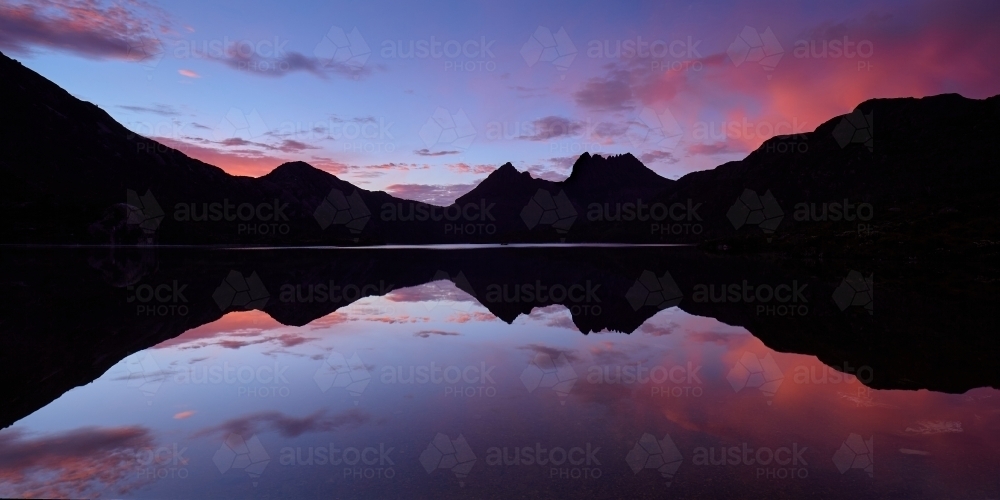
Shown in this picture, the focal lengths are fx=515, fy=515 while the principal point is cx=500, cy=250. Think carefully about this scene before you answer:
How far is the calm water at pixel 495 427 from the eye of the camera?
8.38 metres

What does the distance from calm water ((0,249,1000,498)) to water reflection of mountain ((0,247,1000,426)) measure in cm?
121

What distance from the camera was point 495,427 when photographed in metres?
11.0

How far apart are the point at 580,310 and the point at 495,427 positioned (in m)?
19.1

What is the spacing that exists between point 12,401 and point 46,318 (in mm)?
14819

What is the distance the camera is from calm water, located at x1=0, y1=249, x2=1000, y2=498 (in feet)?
27.5

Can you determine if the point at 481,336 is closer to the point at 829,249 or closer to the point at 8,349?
the point at 8,349

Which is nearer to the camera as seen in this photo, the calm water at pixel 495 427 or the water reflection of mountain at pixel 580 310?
the calm water at pixel 495 427

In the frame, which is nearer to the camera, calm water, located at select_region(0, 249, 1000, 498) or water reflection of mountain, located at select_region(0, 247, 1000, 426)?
calm water, located at select_region(0, 249, 1000, 498)

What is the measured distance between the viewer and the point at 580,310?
96.9 ft

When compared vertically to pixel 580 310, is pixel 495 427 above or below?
below

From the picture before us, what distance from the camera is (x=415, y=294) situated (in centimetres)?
3800

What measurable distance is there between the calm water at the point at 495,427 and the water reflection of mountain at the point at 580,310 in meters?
1.21

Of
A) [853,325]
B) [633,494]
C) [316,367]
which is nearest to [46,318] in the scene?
[316,367]

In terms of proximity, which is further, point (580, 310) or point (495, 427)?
point (580, 310)
